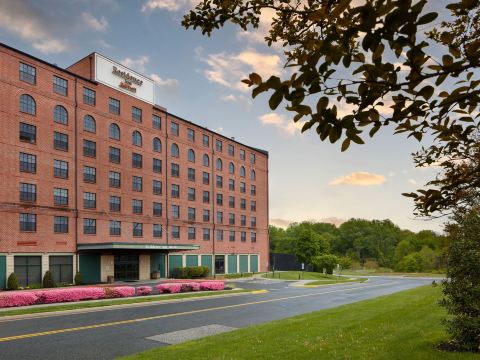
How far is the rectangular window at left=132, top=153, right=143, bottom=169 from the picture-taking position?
1978 inches

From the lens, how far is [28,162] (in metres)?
38.8

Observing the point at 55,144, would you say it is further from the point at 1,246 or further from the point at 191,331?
the point at 191,331

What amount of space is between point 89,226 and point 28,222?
6.69m

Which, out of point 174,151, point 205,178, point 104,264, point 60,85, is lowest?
point 104,264

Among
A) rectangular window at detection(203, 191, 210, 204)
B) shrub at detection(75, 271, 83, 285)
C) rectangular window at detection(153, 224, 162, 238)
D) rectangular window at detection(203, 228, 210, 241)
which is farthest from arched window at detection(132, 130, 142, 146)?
rectangular window at detection(203, 228, 210, 241)

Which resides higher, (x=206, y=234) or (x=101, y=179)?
(x=101, y=179)

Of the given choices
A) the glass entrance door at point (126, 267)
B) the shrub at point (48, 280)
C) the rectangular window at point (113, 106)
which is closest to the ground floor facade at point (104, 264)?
the glass entrance door at point (126, 267)

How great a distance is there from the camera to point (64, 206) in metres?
41.3

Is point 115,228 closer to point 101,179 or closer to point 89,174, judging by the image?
point 101,179

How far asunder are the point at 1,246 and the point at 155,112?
2457 centimetres

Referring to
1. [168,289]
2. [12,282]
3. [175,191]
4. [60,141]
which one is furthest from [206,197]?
[168,289]

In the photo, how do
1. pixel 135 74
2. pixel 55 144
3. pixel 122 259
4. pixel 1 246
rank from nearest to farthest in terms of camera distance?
pixel 1 246 → pixel 55 144 → pixel 122 259 → pixel 135 74

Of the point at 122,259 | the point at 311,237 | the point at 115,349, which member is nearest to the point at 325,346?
the point at 115,349

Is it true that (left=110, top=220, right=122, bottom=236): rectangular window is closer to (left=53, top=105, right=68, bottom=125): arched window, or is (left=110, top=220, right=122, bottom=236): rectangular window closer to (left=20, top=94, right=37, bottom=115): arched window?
(left=53, top=105, right=68, bottom=125): arched window
